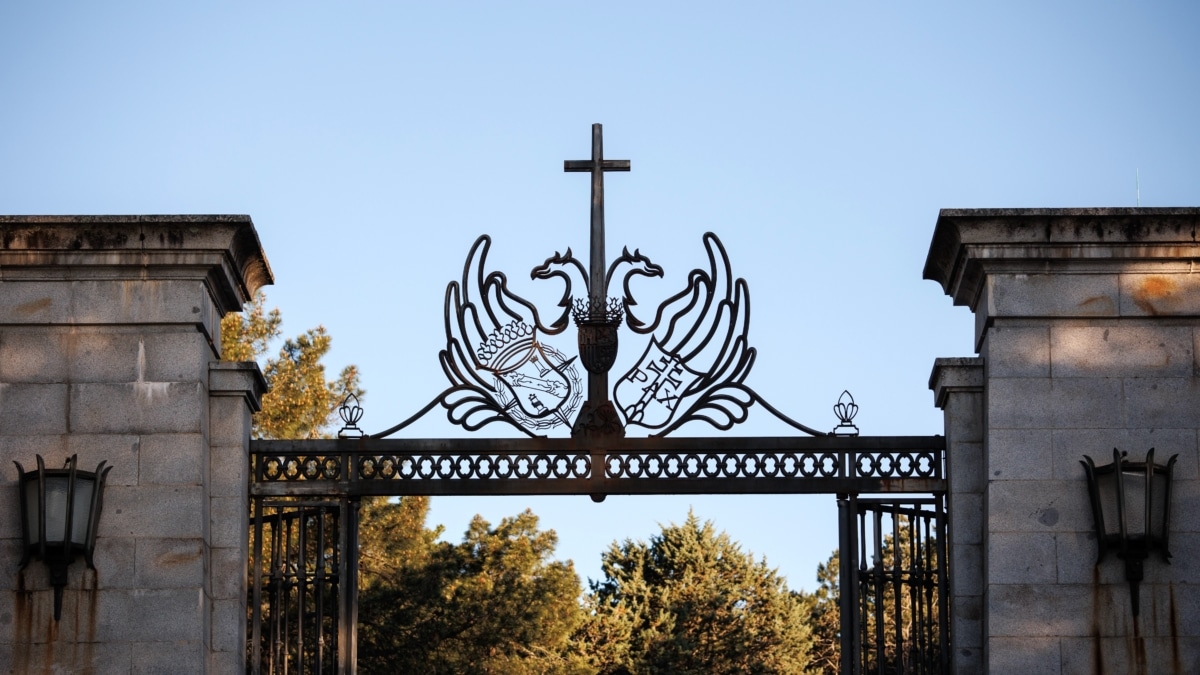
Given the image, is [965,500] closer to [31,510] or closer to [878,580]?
[878,580]

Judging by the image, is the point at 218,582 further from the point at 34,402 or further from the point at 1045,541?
the point at 1045,541

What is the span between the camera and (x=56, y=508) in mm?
11133

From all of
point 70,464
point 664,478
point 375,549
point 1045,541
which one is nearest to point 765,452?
point 664,478

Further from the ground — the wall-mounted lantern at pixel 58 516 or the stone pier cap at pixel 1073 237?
the stone pier cap at pixel 1073 237

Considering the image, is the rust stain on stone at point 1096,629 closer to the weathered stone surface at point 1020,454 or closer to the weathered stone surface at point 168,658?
the weathered stone surface at point 1020,454

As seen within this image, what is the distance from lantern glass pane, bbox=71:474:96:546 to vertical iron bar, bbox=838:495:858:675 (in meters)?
4.20

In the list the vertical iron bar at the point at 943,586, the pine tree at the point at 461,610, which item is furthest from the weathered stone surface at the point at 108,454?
Answer: the pine tree at the point at 461,610

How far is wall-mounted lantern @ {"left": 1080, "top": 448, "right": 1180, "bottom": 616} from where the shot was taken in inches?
433

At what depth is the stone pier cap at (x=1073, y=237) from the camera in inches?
448

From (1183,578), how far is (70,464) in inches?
240

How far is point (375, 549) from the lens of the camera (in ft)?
81.3

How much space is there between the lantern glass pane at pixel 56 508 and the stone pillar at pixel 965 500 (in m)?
4.93

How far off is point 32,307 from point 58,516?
1250 mm

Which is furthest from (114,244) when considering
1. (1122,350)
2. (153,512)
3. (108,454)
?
(1122,350)
